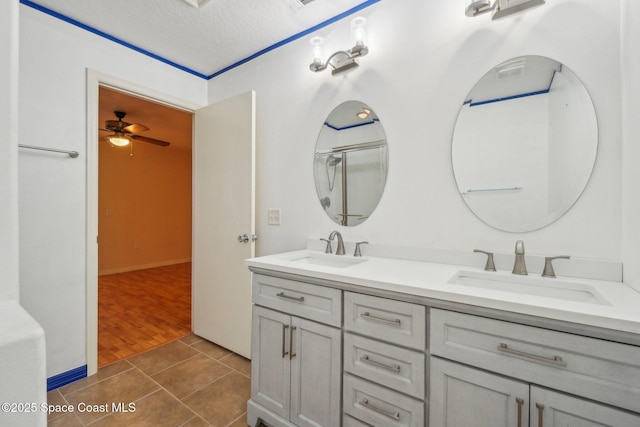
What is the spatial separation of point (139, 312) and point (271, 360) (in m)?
2.49

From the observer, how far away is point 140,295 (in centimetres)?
384

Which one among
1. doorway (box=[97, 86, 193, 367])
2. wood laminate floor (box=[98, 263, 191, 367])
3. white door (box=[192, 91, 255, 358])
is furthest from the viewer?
doorway (box=[97, 86, 193, 367])

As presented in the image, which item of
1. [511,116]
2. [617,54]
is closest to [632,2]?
[617,54]

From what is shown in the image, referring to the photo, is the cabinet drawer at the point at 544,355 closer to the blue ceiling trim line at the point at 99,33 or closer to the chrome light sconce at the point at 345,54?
the chrome light sconce at the point at 345,54

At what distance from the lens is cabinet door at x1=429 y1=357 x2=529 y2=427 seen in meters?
0.90

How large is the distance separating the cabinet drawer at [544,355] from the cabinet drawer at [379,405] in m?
0.25

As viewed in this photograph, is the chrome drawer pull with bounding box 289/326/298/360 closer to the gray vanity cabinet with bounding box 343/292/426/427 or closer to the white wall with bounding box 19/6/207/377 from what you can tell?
the gray vanity cabinet with bounding box 343/292/426/427

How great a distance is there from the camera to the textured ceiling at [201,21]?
182cm

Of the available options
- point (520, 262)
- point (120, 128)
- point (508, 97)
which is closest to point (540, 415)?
point (520, 262)

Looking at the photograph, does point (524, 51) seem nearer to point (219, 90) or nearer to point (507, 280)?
point (507, 280)

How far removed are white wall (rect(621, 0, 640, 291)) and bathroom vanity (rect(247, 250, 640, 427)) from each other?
0.43ft

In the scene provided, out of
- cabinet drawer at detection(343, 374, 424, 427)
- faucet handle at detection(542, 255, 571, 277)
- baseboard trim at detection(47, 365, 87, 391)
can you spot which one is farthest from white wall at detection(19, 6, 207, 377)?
faucet handle at detection(542, 255, 571, 277)

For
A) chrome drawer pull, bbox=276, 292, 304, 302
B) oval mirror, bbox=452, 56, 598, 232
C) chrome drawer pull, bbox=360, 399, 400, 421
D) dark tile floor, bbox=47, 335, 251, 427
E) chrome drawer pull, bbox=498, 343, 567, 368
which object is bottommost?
dark tile floor, bbox=47, 335, 251, 427

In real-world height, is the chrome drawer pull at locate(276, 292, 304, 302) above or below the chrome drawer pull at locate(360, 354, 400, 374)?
above
